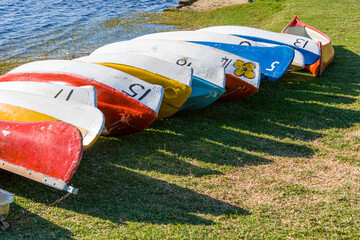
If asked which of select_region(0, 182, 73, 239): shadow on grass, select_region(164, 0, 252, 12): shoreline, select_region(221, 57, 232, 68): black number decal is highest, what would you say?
select_region(221, 57, 232, 68): black number decal

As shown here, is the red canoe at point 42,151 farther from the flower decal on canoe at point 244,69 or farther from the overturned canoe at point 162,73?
the flower decal on canoe at point 244,69

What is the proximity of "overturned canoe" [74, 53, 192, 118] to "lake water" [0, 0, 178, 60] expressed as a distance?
16.0 feet

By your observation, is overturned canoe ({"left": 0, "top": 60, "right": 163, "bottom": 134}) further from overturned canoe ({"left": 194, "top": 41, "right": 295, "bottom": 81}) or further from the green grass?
overturned canoe ({"left": 194, "top": 41, "right": 295, "bottom": 81})

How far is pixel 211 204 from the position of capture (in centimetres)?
385

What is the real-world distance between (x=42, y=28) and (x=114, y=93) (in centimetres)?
986

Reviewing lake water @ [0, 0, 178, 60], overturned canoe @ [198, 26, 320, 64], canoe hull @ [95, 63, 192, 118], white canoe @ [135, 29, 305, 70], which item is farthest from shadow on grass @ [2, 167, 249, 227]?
lake water @ [0, 0, 178, 60]

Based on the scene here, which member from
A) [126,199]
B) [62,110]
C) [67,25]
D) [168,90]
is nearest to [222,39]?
[168,90]

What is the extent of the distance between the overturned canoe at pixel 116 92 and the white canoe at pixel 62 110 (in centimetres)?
59

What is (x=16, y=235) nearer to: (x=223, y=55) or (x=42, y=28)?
(x=223, y=55)

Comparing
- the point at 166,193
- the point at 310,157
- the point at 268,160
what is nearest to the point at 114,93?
the point at 166,193

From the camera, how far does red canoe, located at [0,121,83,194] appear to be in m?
3.63

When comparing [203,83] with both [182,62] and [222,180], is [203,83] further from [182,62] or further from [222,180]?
[222,180]

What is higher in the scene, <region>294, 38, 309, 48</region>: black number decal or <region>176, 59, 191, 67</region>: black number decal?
<region>176, 59, 191, 67</region>: black number decal

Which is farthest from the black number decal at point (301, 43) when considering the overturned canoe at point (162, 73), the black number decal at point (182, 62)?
the overturned canoe at point (162, 73)
